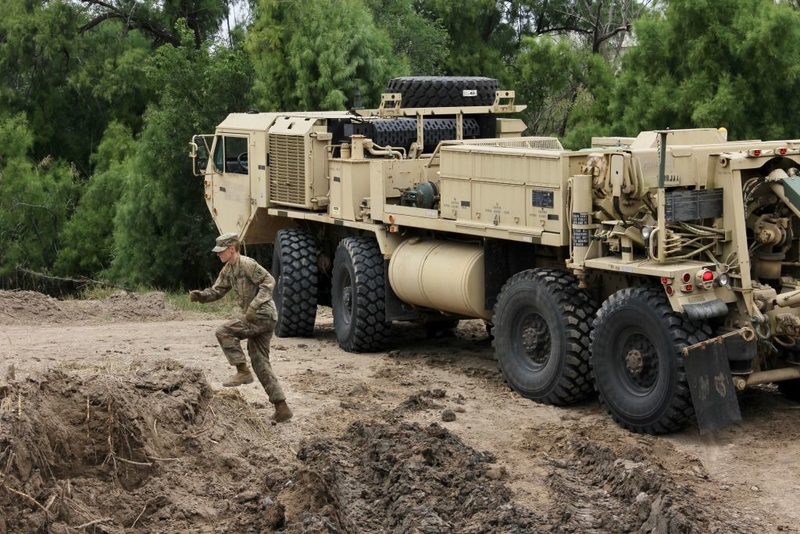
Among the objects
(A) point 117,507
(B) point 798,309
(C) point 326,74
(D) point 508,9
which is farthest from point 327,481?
(D) point 508,9

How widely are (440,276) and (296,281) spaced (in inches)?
112

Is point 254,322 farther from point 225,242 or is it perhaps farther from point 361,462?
point 361,462

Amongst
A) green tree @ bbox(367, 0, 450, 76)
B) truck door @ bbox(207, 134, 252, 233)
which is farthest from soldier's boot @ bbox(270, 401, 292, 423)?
green tree @ bbox(367, 0, 450, 76)

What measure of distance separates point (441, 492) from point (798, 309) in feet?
11.5

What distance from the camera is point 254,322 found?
10.7m

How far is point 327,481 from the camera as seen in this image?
27.8 ft

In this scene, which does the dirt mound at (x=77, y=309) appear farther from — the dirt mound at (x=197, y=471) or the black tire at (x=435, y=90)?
the dirt mound at (x=197, y=471)

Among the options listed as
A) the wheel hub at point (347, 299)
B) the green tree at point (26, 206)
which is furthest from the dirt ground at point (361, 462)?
the green tree at point (26, 206)

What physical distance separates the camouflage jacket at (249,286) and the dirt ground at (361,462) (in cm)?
71

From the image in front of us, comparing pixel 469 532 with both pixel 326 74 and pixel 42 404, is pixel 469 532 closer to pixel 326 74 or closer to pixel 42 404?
pixel 42 404

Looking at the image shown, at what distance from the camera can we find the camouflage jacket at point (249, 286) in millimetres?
10695

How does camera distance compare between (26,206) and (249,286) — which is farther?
(26,206)

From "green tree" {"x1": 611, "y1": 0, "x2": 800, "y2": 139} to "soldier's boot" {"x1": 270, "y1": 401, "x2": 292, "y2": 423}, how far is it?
10298mm

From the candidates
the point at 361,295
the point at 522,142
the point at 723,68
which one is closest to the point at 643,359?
the point at 522,142
